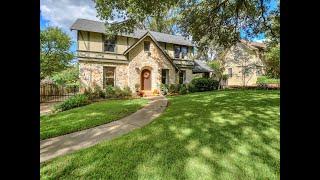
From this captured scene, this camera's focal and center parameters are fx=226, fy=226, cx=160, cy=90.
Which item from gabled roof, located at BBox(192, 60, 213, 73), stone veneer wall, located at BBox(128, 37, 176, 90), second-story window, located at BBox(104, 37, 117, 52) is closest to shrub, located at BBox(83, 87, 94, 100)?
stone veneer wall, located at BBox(128, 37, 176, 90)

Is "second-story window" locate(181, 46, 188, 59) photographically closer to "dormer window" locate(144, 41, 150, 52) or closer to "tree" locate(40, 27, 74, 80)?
"dormer window" locate(144, 41, 150, 52)

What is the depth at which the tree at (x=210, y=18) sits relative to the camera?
10475 mm

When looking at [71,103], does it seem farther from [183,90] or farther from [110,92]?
[183,90]

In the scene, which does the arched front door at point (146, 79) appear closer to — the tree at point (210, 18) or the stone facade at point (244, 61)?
the tree at point (210, 18)

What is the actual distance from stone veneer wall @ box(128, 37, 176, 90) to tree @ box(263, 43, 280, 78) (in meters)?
10.3

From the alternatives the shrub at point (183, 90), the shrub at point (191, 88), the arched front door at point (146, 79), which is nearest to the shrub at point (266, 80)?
the shrub at point (191, 88)

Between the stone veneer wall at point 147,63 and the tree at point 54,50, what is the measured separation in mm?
9685

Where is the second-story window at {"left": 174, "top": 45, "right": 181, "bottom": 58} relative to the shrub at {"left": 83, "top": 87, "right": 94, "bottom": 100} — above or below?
above

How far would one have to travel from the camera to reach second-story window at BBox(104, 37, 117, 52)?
19.8m

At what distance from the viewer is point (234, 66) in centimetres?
3275

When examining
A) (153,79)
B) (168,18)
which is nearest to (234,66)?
(168,18)

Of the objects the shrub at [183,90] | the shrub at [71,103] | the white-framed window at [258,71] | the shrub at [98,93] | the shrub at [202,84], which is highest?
the white-framed window at [258,71]

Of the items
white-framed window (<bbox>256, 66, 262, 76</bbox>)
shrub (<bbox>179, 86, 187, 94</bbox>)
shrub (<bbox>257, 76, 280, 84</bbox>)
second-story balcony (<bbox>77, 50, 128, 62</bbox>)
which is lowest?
shrub (<bbox>179, 86, 187, 94</bbox>)

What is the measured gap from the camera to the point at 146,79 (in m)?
21.3
